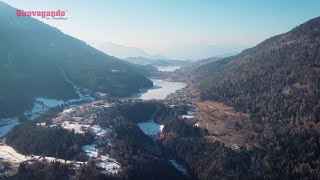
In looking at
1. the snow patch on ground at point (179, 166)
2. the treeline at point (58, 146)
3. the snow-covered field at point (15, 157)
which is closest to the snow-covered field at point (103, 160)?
the treeline at point (58, 146)

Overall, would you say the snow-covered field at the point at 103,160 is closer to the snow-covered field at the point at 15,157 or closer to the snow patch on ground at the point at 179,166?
the snow-covered field at the point at 15,157

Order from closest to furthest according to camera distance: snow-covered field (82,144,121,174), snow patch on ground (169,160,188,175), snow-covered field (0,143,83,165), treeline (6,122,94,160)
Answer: snow-covered field (82,144,121,174)
snow-covered field (0,143,83,165)
treeline (6,122,94,160)
snow patch on ground (169,160,188,175)

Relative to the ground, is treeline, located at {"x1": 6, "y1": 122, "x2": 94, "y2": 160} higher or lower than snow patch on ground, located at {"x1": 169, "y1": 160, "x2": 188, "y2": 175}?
higher

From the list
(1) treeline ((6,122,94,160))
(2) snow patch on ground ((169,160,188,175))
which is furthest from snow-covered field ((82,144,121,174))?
(2) snow patch on ground ((169,160,188,175))

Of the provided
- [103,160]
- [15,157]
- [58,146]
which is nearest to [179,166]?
[103,160]

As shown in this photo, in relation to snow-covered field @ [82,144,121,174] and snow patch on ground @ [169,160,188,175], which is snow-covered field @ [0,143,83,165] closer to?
snow-covered field @ [82,144,121,174]

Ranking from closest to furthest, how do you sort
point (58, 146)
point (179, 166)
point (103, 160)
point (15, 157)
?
point (103, 160) < point (15, 157) < point (58, 146) < point (179, 166)

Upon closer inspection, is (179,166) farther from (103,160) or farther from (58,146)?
(58,146)

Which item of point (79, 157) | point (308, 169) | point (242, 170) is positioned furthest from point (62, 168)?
point (308, 169)

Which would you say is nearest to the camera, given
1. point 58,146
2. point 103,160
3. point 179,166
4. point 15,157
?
point 103,160

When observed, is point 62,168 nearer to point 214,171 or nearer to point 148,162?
point 148,162

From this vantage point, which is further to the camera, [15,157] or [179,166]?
[179,166]
